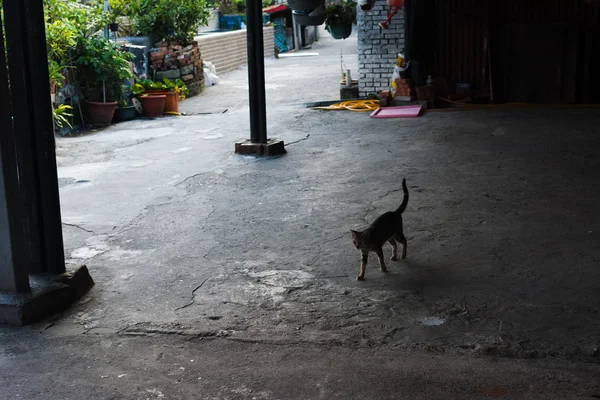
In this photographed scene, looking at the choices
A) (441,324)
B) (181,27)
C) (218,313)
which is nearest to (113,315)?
(218,313)

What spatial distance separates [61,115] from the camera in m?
11.9

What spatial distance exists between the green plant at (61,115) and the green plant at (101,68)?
0.74m

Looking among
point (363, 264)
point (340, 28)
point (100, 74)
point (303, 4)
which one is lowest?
point (363, 264)

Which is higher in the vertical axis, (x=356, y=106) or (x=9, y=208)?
(x=9, y=208)

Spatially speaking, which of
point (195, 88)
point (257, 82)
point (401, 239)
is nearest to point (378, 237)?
point (401, 239)

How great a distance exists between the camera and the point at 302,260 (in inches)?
231

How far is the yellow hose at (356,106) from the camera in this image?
13.3m

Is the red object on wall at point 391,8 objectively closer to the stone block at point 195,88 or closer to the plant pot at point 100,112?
the stone block at point 195,88

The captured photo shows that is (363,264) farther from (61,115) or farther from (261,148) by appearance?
(61,115)

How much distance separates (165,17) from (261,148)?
270 inches

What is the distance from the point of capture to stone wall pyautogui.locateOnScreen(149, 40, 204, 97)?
15.5 meters

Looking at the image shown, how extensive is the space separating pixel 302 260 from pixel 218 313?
1.11m

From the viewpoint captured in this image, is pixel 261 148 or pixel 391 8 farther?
pixel 391 8

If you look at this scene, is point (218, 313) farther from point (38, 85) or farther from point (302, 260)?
point (38, 85)
